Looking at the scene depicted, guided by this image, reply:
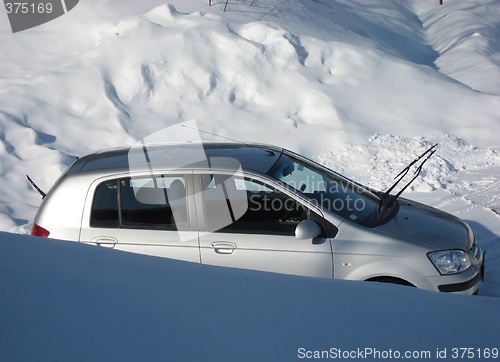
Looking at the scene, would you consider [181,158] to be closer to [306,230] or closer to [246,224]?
[246,224]

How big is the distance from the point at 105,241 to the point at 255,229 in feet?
3.94

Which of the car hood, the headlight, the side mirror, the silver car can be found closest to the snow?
the headlight

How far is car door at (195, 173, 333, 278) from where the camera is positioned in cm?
463

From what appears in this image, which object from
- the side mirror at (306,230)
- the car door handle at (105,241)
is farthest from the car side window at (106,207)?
the side mirror at (306,230)

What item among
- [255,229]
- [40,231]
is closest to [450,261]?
[255,229]

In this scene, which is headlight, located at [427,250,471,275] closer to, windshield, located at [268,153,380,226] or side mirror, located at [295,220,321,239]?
windshield, located at [268,153,380,226]

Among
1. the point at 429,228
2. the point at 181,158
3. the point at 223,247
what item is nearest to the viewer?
the point at 223,247

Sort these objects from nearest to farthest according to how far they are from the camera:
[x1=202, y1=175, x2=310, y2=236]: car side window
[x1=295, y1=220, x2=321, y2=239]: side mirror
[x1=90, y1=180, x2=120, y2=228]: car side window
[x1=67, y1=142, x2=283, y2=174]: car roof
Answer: [x1=295, y1=220, x2=321, y2=239]: side mirror, [x1=202, y1=175, x2=310, y2=236]: car side window, [x1=90, y1=180, x2=120, y2=228]: car side window, [x1=67, y1=142, x2=283, y2=174]: car roof

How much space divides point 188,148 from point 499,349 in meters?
3.70

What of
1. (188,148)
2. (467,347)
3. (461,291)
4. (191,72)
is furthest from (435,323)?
(191,72)

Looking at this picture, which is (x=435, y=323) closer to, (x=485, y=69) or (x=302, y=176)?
(x=302, y=176)

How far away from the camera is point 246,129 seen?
9680mm

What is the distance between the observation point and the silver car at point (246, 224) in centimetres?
464

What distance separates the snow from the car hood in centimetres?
55
